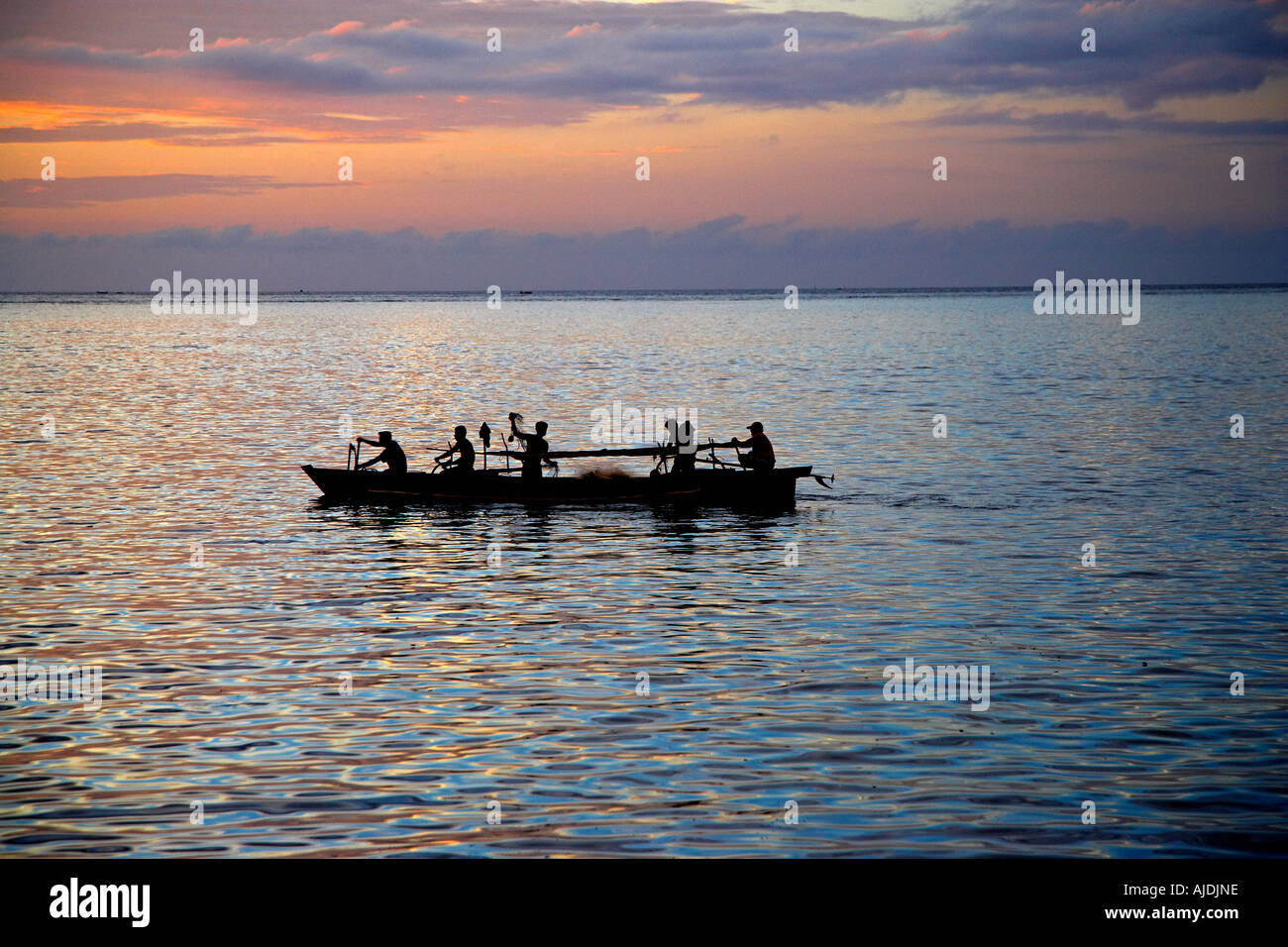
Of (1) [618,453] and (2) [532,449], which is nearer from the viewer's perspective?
(2) [532,449]

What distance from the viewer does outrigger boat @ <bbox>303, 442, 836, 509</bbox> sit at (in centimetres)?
3359

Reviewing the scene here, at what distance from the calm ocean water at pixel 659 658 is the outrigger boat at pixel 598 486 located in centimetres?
82

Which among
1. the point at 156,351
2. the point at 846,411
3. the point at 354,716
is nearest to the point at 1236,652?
the point at 354,716

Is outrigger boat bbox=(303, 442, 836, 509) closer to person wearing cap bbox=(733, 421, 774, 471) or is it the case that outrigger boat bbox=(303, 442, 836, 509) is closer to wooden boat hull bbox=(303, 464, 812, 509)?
wooden boat hull bbox=(303, 464, 812, 509)

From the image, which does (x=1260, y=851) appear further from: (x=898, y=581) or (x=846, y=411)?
(x=846, y=411)

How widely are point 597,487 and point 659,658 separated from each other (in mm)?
15486

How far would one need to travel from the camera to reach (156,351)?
129 m

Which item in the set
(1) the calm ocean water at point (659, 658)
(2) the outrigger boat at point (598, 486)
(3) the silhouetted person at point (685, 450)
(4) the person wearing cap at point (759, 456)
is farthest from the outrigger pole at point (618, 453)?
(1) the calm ocean water at point (659, 658)

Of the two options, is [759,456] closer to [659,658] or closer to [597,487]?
[597,487]

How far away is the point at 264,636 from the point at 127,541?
1014 centimetres

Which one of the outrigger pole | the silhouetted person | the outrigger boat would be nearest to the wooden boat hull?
the outrigger boat

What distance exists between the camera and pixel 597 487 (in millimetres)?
33969

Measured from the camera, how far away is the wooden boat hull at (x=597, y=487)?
3359 cm

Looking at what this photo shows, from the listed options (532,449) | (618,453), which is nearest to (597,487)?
(618,453)
